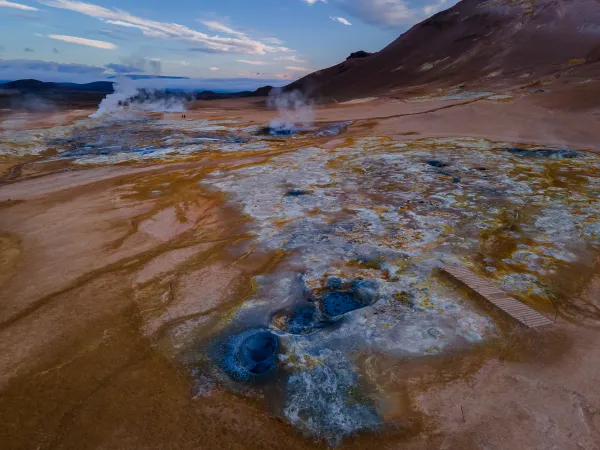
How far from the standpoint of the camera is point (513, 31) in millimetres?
40688

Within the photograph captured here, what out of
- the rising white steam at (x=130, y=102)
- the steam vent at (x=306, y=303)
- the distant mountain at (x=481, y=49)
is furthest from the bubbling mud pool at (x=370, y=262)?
the rising white steam at (x=130, y=102)

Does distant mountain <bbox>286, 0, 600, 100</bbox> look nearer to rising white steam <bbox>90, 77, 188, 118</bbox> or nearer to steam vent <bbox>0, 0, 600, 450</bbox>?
rising white steam <bbox>90, 77, 188, 118</bbox>

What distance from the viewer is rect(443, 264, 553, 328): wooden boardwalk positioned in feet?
16.6

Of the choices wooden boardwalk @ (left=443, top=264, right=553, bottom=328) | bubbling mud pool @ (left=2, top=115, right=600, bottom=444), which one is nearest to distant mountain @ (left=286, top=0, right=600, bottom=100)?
bubbling mud pool @ (left=2, top=115, right=600, bottom=444)

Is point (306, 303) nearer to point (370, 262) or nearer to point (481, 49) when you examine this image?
point (370, 262)

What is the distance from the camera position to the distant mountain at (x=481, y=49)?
114 ft

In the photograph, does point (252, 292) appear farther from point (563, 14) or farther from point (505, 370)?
point (563, 14)

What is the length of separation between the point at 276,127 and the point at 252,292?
743 inches

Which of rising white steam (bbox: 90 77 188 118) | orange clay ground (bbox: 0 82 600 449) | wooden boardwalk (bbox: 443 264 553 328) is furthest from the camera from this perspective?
rising white steam (bbox: 90 77 188 118)

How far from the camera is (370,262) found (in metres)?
6.57

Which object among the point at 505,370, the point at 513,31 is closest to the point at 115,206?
the point at 505,370

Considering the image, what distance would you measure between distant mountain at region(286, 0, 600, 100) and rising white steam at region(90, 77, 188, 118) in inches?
810

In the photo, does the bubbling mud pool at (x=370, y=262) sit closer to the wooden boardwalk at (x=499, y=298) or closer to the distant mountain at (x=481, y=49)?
the wooden boardwalk at (x=499, y=298)

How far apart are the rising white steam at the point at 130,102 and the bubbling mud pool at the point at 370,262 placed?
2744 cm
